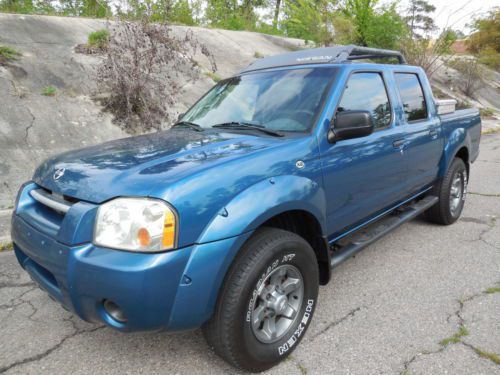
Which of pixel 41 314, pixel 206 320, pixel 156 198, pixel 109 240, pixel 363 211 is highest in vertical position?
pixel 156 198

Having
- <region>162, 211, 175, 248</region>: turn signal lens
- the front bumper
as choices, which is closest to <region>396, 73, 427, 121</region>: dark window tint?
the front bumper

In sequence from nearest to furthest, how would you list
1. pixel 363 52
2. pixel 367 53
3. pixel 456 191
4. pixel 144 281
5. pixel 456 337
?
pixel 144 281 → pixel 456 337 → pixel 363 52 → pixel 367 53 → pixel 456 191

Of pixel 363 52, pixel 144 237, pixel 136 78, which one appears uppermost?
pixel 363 52

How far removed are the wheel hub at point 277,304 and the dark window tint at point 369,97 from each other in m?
1.31

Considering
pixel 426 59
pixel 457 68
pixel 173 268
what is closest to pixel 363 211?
pixel 173 268

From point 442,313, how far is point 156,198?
7.34ft

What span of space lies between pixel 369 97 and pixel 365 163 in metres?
0.66

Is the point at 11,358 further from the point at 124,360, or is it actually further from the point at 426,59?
the point at 426,59

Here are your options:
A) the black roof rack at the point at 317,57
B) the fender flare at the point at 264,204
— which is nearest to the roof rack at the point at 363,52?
the black roof rack at the point at 317,57

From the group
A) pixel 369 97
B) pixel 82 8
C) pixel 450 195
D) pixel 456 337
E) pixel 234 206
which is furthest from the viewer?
pixel 82 8

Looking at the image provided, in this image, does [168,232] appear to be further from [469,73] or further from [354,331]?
[469,73]

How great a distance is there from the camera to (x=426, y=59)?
15.8 m

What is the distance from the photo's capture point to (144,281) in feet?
5.59

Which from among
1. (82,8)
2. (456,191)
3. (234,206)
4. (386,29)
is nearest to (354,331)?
(234,206)
